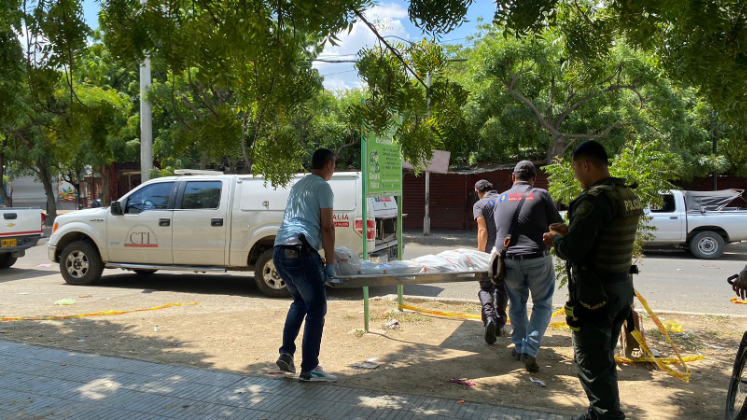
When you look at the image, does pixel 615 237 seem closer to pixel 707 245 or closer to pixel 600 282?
pixel 600 282

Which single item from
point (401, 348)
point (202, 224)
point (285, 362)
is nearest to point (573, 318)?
point (285, 362)

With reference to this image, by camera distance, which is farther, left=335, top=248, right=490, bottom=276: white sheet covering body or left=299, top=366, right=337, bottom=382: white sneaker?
left=335, top=248, right=490, bottom=276: white sheet covering body

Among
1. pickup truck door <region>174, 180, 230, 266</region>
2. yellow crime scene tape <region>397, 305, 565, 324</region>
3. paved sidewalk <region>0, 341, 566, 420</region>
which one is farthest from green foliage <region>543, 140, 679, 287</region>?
→ pickup truck door <region>174, 180, 230, 266</region>

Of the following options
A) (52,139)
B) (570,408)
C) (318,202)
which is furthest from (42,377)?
(570,408)

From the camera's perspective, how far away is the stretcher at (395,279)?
200 inches

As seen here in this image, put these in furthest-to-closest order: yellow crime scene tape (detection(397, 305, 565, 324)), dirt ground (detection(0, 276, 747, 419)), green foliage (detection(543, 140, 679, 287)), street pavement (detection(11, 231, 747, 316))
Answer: street pavement (detection(11, 231, 747, 316)), yellow crime scene tape (detection(397, 305, 565, 324)), green foliage (detection(543, 140, 679, 287)), dirt ground (detection(0, 276, 747, 419))

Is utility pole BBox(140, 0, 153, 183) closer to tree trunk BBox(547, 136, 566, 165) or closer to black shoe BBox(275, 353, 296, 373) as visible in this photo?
tree trunk BBox(547, 136, 566, 165)

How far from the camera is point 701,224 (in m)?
13.6

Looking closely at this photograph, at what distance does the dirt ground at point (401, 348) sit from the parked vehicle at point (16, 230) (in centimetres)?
395

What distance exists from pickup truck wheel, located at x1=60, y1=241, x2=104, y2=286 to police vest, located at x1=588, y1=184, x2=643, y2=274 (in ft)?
28.8

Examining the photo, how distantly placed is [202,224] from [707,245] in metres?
12.1

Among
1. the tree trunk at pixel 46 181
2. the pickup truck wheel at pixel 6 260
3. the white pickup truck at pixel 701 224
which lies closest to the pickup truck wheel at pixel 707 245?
the white pickup truck at pixel 701 224

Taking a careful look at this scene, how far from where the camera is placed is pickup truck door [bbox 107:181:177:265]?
9125mm

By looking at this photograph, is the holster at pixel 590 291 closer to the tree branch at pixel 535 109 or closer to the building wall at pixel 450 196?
the tree branch at pixel 535 109
